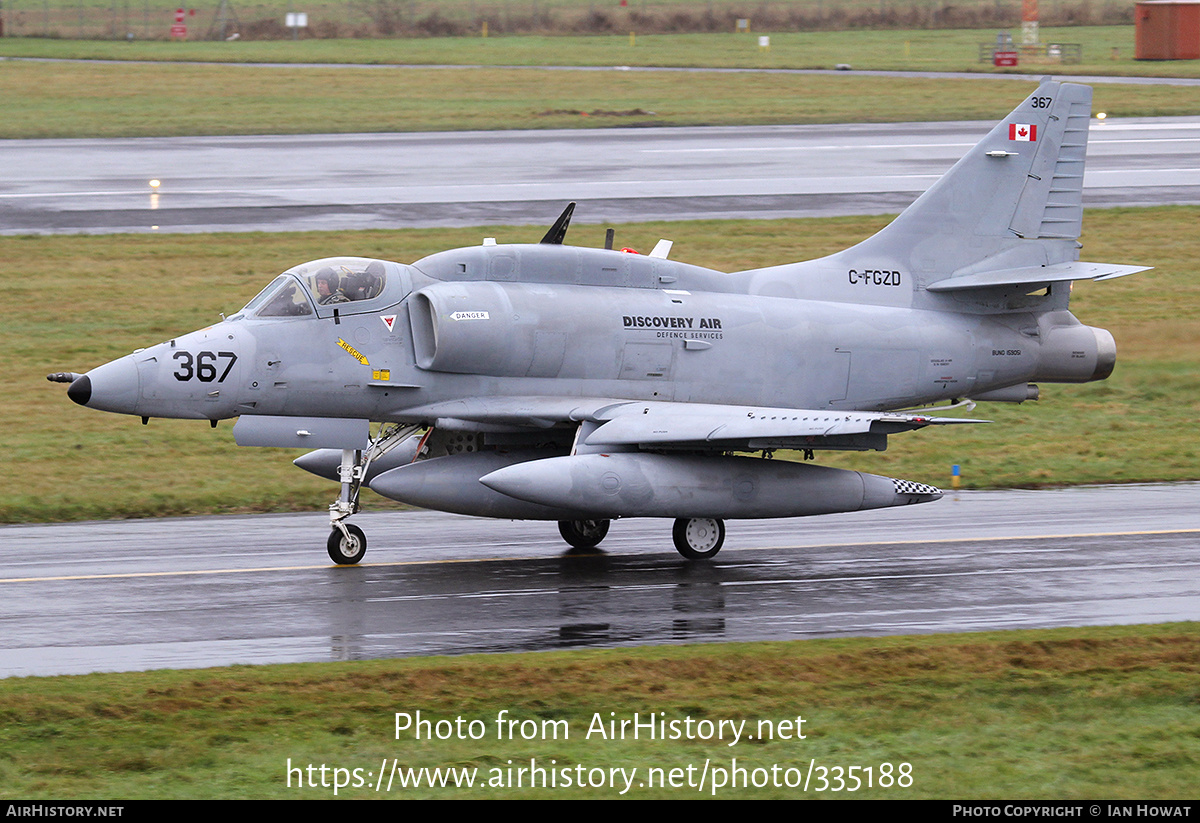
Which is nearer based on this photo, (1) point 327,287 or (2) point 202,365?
(2) point 202,365

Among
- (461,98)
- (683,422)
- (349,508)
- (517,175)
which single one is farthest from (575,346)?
(461,98)

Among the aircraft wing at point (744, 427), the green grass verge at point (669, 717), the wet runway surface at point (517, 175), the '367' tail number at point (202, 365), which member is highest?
the wet runway surface at point (517, 175)

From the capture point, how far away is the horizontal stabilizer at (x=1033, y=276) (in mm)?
18609

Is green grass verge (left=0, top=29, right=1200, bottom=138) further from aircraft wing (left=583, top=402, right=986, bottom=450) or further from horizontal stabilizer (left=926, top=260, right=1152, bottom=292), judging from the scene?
aircraft wing (left=583, top=402, right=986, bottom=450)

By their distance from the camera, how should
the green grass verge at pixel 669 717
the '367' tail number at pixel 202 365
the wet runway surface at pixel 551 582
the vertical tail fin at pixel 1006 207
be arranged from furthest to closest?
the vertical tail fin at pixel 1006 207 → the '367' tail number at pixel 202 365 → the wet runway surface at pixel 551 582 → the green grass verge at pixel 669 717

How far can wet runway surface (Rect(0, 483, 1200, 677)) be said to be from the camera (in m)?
13.9

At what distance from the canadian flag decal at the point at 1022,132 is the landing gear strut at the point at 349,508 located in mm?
8151

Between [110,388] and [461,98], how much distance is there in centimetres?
4324


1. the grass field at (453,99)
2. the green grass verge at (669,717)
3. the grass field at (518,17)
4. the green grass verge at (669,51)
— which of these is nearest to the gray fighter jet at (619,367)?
the green grass verge at (669,717)

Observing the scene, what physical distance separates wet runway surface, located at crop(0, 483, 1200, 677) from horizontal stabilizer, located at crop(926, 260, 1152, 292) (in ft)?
9.26

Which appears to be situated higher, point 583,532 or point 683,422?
point 683,422

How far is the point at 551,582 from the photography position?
1620 cm

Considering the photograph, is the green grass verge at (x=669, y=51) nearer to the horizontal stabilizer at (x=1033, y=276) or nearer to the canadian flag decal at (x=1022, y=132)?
the canadian flag decal at (x=1022, y=132)

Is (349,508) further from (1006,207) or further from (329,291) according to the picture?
(1006,207)
